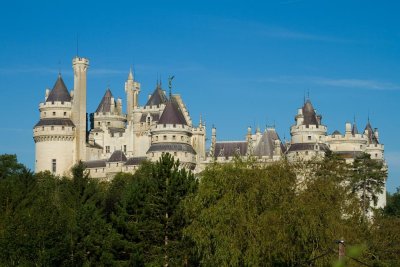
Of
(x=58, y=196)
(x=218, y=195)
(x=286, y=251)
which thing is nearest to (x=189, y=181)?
(x=218, y=195)

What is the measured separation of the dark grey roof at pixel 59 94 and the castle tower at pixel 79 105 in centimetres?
85

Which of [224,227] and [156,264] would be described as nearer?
[224,227]

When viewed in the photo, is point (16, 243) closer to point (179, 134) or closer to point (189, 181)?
point (189, 181)

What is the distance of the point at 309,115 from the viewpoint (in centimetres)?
8362

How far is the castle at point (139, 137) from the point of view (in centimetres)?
8369

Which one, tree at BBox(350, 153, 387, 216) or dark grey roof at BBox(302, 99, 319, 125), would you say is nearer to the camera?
tree at BBox(350, 153, 387, 216)

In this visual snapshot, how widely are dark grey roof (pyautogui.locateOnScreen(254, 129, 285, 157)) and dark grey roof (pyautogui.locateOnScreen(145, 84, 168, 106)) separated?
44.9 ft

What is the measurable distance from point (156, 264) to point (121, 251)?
146 inches

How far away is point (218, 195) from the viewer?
4009 cm

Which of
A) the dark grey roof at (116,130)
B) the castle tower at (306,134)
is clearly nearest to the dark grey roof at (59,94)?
the dark grey roof at (116,130)

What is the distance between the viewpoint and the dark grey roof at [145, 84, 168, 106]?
95438mm

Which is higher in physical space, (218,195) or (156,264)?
(218,195)

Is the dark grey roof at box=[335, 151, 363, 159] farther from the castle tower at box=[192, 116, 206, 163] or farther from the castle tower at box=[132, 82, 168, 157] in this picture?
the castle tower at box=[132, 82, 168, 157]

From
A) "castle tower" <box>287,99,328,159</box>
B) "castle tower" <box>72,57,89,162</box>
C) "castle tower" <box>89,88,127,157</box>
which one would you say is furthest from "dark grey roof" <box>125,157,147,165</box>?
"castle tower" <box>287,99,328,159</box>
